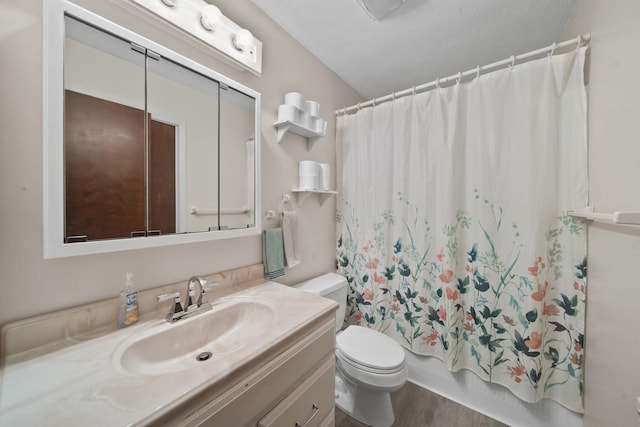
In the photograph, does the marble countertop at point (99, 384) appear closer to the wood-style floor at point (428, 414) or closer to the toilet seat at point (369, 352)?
the toilet seat at point (369, 352)

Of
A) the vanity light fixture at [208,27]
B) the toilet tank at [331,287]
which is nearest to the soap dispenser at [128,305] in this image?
the toilet tank at [331,287]

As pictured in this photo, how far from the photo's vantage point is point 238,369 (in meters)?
0.64

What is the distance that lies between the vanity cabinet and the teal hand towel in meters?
0.48

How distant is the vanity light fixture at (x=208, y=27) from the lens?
92 cm

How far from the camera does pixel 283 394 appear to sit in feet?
2.62

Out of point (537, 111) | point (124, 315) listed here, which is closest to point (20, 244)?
point (124, 315)

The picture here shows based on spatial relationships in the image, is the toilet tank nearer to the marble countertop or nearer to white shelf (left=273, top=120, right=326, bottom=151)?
the marble countertop

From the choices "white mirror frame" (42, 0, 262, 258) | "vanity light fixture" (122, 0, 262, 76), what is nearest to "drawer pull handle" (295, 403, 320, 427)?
"white mirror frame" (42, 0, 262, 258)

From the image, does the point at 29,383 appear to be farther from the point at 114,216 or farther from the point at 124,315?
the point at 114,216

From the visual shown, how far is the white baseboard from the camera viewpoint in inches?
49.6

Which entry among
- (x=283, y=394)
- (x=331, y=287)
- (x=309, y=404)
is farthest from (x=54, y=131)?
(x=331, y=287)

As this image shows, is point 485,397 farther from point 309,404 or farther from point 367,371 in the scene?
point 309,404

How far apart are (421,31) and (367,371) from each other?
2.04 meters

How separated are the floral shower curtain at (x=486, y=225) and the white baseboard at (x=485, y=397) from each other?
96 millimetres
